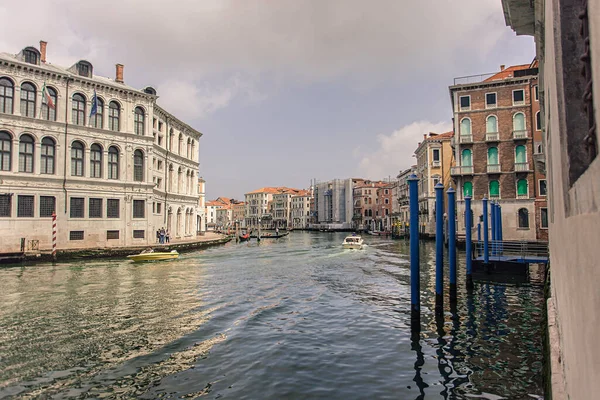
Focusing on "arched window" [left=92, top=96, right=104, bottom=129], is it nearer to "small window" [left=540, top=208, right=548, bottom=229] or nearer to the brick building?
the brick building

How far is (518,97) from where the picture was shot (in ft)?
111

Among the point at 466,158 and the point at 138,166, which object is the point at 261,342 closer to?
the point at 138,166

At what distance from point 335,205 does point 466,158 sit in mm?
73614

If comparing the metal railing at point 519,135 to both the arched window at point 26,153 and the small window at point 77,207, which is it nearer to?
the small window at point 77,207

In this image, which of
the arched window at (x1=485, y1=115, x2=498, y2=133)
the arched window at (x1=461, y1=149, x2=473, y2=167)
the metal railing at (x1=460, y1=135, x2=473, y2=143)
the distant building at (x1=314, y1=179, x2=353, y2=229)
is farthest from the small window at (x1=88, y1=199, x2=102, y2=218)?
the distant building at (x1=314, y1=179, x2=353, y2=229)

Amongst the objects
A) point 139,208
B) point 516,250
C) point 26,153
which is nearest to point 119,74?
point 26,153

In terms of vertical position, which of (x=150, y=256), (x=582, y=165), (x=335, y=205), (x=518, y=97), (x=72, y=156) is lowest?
(x=150, y=256)

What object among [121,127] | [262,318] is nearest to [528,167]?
[262,318]

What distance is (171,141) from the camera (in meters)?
40.8

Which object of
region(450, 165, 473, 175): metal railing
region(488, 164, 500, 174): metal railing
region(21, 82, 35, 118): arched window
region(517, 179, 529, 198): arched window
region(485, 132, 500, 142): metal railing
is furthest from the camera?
region(450, 165, 473, 175): metal railing

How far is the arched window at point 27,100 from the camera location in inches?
1008

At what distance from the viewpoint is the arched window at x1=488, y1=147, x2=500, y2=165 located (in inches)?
1362

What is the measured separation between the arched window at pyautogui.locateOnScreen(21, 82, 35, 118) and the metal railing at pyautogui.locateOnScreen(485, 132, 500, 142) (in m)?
34.7

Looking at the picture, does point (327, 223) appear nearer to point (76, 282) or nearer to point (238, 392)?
point (76, 282)
